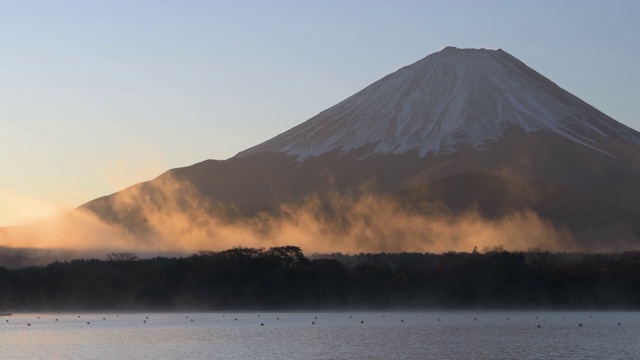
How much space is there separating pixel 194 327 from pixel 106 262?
2333 inches

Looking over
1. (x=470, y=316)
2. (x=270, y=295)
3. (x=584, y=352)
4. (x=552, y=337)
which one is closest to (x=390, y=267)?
(x=270, y=295)

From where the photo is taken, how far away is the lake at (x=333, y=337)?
65188 millimetres

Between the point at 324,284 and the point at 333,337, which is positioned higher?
the point at 324,284

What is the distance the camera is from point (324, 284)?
127m

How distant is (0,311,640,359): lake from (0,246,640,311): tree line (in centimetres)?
816

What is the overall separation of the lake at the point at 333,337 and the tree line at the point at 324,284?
8162 mm

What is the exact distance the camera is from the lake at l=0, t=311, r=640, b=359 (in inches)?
2566

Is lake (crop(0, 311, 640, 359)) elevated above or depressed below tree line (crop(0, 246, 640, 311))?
below

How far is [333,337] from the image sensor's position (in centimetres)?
7850

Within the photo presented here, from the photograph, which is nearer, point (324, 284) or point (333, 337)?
point (333, 337)

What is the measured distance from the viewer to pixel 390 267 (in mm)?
136875

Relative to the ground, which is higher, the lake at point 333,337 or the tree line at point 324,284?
the tree line at point 324,284

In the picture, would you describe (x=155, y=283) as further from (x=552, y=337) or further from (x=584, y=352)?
(x=584, y=352)

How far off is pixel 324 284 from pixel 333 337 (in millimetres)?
48757
